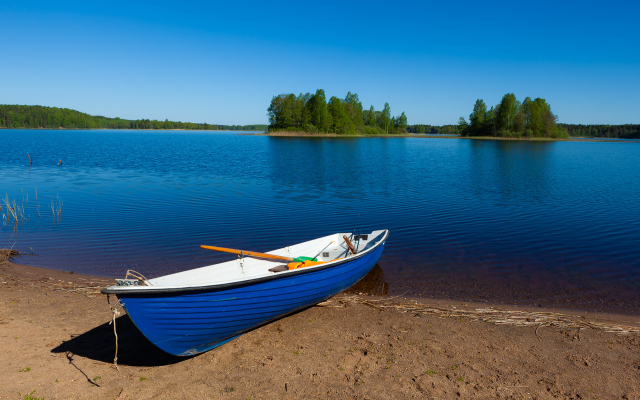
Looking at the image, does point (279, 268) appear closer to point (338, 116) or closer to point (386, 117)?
point (338, 116)

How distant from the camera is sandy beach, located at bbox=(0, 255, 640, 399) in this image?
16.7 ft

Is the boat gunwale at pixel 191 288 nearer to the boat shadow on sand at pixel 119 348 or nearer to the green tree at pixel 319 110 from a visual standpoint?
the boat shadow on sand at pixel 119 348

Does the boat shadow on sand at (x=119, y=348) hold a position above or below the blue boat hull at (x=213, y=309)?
below

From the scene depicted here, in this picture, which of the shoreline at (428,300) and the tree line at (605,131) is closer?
the shoreline at (428,300)

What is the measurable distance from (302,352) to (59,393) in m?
3.36

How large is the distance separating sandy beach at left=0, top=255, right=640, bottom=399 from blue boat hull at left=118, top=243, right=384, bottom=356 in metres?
0.36

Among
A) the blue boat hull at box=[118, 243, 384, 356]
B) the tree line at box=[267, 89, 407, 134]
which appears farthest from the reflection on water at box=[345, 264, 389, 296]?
the tree line at box=[267, 89, 407, 134]

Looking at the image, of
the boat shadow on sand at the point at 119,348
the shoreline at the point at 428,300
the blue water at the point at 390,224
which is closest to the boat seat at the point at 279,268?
the shoreline at the point at 428,300

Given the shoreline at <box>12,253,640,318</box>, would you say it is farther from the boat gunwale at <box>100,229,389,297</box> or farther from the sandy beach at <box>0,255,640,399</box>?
the boat gunwale at <box>100,229,389,297</box>

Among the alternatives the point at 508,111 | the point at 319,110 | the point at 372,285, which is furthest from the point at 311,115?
the point at 372,285

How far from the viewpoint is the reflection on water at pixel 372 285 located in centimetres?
923

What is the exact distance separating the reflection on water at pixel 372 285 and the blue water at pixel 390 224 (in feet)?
1.23

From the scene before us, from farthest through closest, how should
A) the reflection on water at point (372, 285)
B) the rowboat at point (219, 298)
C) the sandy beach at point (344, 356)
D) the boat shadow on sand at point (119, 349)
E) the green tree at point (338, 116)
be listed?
the green tree at point (338, 116), the reflection on water at point (372, 285), the boat shadow on sand at point (119, 349), the rowboat at point (219, 298), the sandy beach at point (344, 356)

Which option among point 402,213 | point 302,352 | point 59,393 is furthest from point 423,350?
point 402,213
